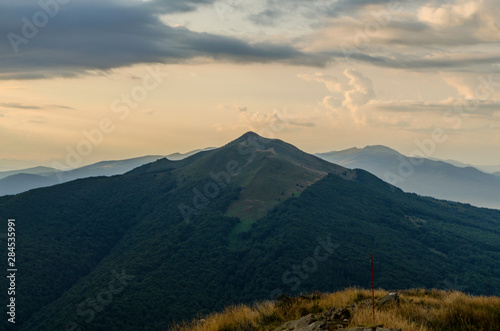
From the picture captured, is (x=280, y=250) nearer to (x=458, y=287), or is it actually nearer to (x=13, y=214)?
(x=458, y=287)

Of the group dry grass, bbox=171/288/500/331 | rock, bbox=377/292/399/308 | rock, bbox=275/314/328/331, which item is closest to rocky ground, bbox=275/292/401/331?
rock, bbox=275/314/328/331

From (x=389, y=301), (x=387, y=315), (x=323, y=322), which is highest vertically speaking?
(x=387, y=315)

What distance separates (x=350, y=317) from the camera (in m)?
14.1

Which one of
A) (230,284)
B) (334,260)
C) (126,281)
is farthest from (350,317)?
(334,260)

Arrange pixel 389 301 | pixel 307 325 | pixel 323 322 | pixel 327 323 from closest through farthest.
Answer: pixel 323 322, pixel 327 323, pixel 307 325, pixel 389 301

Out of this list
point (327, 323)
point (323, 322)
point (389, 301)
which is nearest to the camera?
point (323, 322)

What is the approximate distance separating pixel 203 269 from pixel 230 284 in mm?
14489

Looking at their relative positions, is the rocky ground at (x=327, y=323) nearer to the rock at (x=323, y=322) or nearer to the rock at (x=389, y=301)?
the rock at (x=323, y=322)

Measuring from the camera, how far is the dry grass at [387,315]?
13.5 meters

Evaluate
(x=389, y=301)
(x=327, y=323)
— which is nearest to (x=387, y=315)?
(x=327, y=323)

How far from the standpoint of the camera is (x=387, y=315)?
535 inches

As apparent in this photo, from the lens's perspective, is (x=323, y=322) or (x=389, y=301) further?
(x=389, y=301)

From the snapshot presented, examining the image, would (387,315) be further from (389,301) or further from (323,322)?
(389,301)

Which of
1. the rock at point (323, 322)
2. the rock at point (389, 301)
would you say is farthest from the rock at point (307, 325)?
the rock at point (389, 301)
